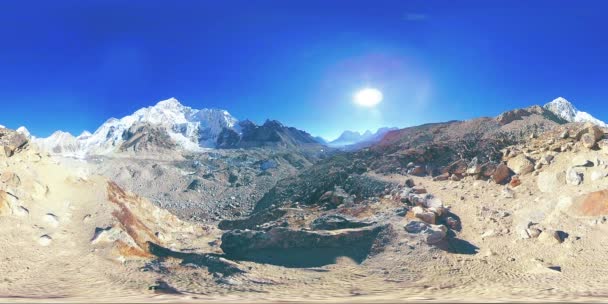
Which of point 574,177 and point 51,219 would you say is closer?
point 51,219

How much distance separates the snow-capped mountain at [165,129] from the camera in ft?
368

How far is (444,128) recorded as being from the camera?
48562mm

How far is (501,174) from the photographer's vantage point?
23625 millimetres

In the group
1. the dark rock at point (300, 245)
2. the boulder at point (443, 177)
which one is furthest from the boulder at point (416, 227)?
the boulder at point (443, 177)

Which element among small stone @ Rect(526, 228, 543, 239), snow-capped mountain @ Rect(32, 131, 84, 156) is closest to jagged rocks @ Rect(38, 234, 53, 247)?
small stone @ Rect(526, 228, 543, 239)

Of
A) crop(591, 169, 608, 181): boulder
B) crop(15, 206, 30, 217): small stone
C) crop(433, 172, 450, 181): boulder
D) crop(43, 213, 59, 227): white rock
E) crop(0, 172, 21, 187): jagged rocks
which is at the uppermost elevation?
crop(433, 172, 450, 181): boulder

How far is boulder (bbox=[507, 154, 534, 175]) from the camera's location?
907 inches

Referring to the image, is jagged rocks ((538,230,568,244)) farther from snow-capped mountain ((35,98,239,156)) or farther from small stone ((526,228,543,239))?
snow-capped mountain ((35,98,239,156))

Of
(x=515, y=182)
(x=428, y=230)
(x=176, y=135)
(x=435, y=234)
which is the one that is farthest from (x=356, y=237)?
(x=176, y=135)

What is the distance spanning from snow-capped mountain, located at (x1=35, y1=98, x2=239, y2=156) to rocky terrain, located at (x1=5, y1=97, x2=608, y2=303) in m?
83.2

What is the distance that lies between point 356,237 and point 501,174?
34.1 ft

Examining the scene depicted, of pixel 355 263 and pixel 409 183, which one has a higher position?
pixel 409 183

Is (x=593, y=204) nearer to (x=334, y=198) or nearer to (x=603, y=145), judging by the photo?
(x=603, y=145)

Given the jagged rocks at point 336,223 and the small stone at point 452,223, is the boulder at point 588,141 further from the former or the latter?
the jagged rocks at point 336,223
